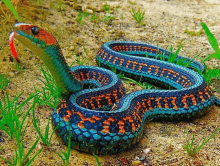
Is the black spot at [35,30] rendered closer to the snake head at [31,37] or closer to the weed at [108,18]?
the snake head at [31,37]

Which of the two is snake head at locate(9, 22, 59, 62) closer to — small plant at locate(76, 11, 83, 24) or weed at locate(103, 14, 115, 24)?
small plant at locate(76, 11, 83, 24)

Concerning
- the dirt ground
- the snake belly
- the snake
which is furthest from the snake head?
the dirt ground

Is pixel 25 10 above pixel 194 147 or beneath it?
above

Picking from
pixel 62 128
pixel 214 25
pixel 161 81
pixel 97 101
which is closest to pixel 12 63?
pixel 97 101

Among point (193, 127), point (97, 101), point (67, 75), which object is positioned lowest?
point (193, 127)

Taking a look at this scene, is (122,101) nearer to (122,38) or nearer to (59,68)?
(59,68)

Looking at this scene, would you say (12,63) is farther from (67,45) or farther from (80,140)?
(80,140)

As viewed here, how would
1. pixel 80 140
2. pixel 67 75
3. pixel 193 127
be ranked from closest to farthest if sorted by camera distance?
1. pixel 80 140
2. pixel 67 75
3. pixel 193 127
